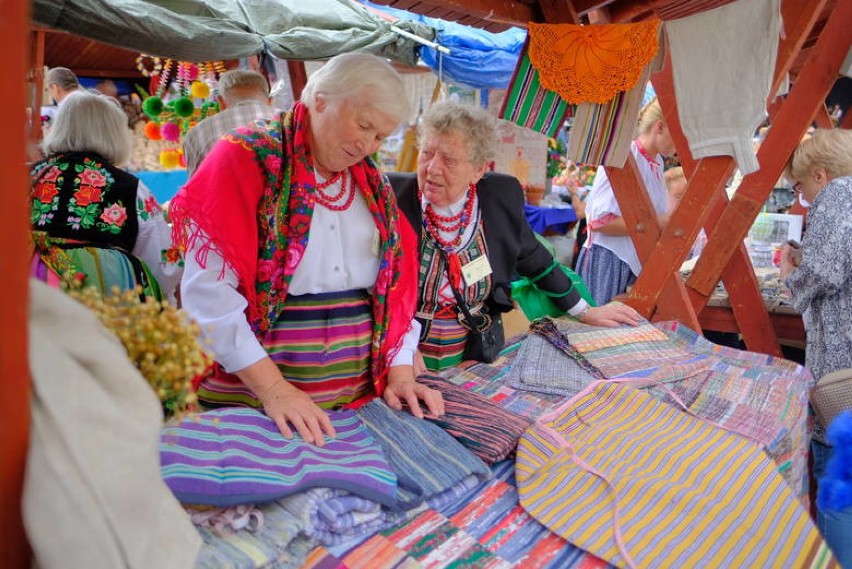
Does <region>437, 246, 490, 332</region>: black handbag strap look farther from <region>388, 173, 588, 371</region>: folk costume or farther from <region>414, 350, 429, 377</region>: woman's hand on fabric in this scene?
<region>414, 350, 429, 377</region>: woman's hand on fabric

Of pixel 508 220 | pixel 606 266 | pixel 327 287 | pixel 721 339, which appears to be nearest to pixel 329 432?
pixel 327 287

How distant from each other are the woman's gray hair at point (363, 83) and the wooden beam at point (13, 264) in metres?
0.88

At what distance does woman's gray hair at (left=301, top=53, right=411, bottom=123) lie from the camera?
148cm

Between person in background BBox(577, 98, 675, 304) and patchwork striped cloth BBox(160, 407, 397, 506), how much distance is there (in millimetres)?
2327

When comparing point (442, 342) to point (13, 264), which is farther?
point (442, 342)

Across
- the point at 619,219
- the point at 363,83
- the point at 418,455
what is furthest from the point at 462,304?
the point at 619,219

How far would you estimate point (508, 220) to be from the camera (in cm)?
223

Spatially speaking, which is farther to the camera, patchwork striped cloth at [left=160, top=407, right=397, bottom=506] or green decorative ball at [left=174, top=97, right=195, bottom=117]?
green decorative ball at [left=174, top=97, right=195, bottom=117]

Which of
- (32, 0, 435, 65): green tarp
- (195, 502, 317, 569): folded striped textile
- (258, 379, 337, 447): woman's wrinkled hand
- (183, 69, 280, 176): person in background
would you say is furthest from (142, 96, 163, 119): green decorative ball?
(195, 502, 317, 569): folded striped textile

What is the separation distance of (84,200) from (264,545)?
202cm

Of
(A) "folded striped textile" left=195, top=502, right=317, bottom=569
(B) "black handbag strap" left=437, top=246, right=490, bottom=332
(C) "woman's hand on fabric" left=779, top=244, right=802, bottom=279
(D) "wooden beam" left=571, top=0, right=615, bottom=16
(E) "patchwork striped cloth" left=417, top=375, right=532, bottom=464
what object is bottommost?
(A) "folded striped textile" left=195, top=502, right=317, bottom=569

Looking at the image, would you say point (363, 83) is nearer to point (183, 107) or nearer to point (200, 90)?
point (183, 107)

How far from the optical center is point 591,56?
2.62 metres

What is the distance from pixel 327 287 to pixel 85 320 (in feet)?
2.90
